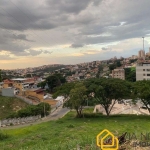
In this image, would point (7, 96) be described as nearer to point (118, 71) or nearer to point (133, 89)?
point (133, 89)

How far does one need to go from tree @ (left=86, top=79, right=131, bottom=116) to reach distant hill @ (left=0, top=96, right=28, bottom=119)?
19.6 m

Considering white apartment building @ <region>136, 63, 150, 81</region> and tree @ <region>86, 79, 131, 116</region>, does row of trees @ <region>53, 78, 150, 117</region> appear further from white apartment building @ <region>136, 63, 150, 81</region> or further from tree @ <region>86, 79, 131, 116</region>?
white apartment building @ <region>136, 63, 150, 81</region>

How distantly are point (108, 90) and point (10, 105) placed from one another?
25.5 meters

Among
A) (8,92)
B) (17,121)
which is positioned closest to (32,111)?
(17,121)

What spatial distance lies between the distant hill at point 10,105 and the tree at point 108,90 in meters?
19.6

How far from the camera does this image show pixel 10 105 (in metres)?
44.6

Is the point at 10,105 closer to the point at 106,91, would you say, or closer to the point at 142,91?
the point at 106,91

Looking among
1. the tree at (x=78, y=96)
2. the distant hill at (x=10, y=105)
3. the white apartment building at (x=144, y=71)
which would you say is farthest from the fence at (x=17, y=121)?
the white apartment building at (x=144, y=71)

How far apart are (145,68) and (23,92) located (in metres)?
35.0

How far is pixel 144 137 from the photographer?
8242 millimetres

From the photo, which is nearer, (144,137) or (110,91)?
(144,137)

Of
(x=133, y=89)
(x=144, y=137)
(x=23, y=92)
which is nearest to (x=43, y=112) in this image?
(x=133, y=89)

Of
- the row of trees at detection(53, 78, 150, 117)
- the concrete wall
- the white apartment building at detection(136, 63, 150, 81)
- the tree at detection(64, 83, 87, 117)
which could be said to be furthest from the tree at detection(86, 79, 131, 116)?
the white apartment building at detection(136, 63, 150, 81)

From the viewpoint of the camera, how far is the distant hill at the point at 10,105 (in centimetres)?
4066
